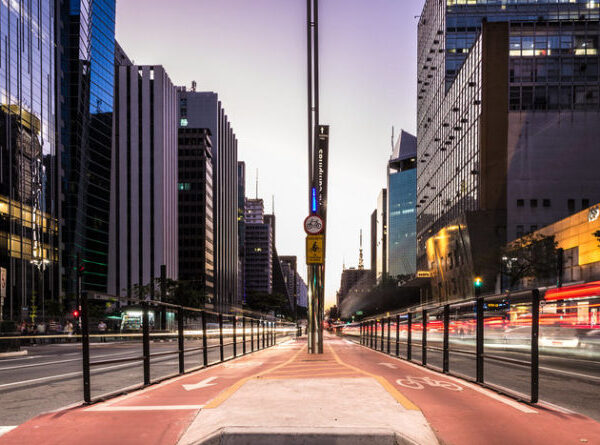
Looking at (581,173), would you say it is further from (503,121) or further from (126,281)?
(126,281)

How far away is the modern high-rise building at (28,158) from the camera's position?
2367 inches

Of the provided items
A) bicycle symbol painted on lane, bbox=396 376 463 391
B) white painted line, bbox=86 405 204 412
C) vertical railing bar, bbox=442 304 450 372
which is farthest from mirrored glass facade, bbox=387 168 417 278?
white painted line, bbox=86 405 204 412

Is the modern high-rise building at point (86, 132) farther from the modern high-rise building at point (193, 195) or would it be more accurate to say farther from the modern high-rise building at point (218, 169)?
the modern high-rise building at point (218, 169)

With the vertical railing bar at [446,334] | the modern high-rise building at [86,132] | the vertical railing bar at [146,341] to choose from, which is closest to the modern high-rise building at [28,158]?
the modern high-rise building at [86,132]

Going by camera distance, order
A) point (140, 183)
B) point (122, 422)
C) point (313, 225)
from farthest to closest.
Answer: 1. point (140, 183)
2. point (313, 225)
3. point (122, 422)

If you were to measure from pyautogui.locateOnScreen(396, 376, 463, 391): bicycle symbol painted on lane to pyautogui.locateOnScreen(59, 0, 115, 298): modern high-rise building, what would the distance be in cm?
7889

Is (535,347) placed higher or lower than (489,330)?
higher

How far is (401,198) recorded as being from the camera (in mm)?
181000

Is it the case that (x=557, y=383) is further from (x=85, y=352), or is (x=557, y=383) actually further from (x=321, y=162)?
(x=321, y=162)

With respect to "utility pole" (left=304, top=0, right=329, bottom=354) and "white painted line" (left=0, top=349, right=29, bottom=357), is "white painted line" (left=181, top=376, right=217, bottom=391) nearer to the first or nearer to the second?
"utility pole" (left=304, top=0, right=329, bottom=354)

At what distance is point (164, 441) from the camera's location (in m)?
4.54

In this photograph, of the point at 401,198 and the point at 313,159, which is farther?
the point at 401,198

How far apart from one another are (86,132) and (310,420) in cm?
10039

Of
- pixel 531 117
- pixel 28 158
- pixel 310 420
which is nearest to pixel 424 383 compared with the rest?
pixel 310 420
